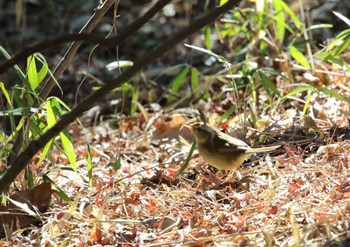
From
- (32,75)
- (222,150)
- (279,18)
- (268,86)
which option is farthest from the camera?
(279,18)

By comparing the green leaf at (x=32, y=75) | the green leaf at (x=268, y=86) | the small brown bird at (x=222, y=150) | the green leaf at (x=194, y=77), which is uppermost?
the green leaf at (x=32, y=75)

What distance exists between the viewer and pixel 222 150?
3.69 metres

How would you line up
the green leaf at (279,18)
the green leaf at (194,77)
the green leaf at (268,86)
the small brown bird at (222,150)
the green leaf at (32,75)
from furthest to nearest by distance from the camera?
the green leaf at (194,77) → the green leaf at (279,18) → the green leaf at (268,86) → the small brown bird at (222,150) → the green leaf at (32,75)

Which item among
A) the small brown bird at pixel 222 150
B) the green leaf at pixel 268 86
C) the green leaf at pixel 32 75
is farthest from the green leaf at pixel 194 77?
the green leaf at pixel 32 75

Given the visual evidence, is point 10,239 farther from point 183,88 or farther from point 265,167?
point 183,88

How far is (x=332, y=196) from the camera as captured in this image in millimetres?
3162

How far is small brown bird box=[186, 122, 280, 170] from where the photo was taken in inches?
145

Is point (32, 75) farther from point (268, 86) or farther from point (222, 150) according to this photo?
point (268, 86)

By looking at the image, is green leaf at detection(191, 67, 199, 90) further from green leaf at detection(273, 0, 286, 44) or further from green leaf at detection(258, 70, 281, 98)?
green leaf at detection(258, 70, 281, 98)

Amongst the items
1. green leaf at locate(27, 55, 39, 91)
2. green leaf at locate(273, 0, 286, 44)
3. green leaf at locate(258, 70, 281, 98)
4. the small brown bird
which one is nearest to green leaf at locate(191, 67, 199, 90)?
green leaf at locate(273, 0, 286, 44)

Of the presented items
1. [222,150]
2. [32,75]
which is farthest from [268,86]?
[32,75]

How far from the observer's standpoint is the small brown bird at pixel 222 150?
12.1 ft

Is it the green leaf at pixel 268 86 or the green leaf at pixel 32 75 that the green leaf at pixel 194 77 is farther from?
the green leaf at pixel 32 75

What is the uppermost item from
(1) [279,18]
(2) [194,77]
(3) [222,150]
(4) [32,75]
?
(4) [32,75]
